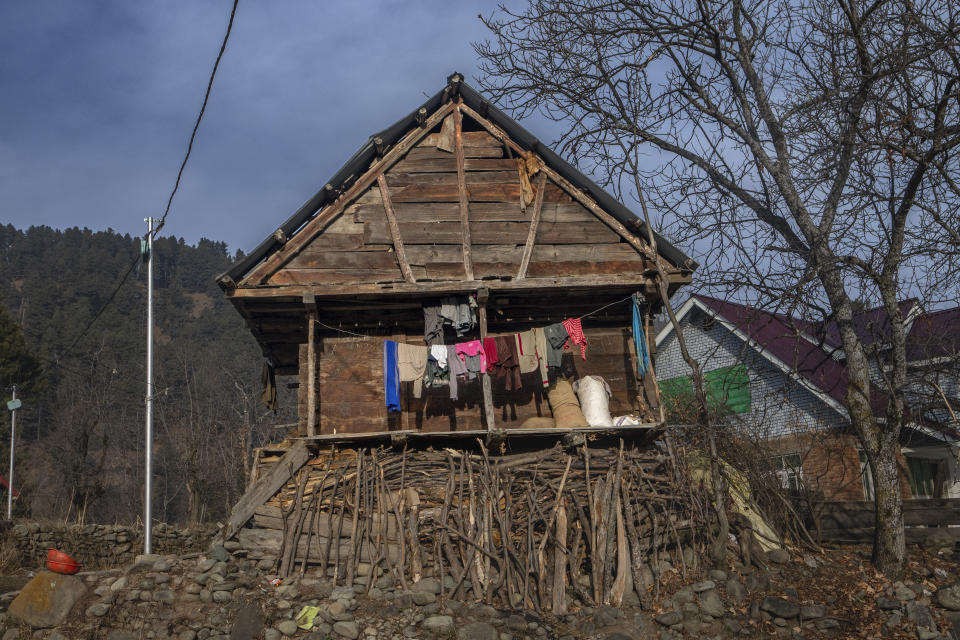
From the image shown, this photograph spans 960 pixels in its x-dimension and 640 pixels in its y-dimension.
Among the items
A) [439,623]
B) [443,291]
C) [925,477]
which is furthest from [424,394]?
[925,477]

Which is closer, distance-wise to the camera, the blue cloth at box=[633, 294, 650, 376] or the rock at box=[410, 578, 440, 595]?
the rock at box=[410, 578, 440, 595]

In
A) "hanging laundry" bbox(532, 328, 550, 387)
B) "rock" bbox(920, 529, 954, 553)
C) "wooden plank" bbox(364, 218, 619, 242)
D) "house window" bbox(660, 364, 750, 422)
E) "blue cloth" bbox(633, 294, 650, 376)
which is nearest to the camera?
"rock" bbox(920, 529, 954, 553)

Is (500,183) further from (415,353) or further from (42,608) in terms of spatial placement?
(42,608)

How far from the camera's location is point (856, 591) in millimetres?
10906

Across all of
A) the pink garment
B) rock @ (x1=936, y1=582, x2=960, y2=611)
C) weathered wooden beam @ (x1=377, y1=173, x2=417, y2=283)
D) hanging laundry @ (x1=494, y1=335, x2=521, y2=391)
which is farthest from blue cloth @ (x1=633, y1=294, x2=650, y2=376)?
rock @ (x1=936, y1=582, x2=960, y2=611)

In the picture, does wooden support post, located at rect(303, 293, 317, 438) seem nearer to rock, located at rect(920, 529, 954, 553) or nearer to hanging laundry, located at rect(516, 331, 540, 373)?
hanging laundry, located at rect(516, 331, 540, 373)

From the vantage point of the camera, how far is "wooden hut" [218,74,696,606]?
12211 mm

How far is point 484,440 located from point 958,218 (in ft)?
25.7

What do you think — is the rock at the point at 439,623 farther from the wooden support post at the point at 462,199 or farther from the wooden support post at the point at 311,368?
the wooden support post at the point at 462,199

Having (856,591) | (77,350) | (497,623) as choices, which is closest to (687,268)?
(856,591)

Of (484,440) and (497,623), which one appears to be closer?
(497,623)

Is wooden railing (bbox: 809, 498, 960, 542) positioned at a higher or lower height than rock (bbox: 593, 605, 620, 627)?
higher

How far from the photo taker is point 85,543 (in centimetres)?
2005

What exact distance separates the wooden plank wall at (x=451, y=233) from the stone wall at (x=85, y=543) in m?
11.4
